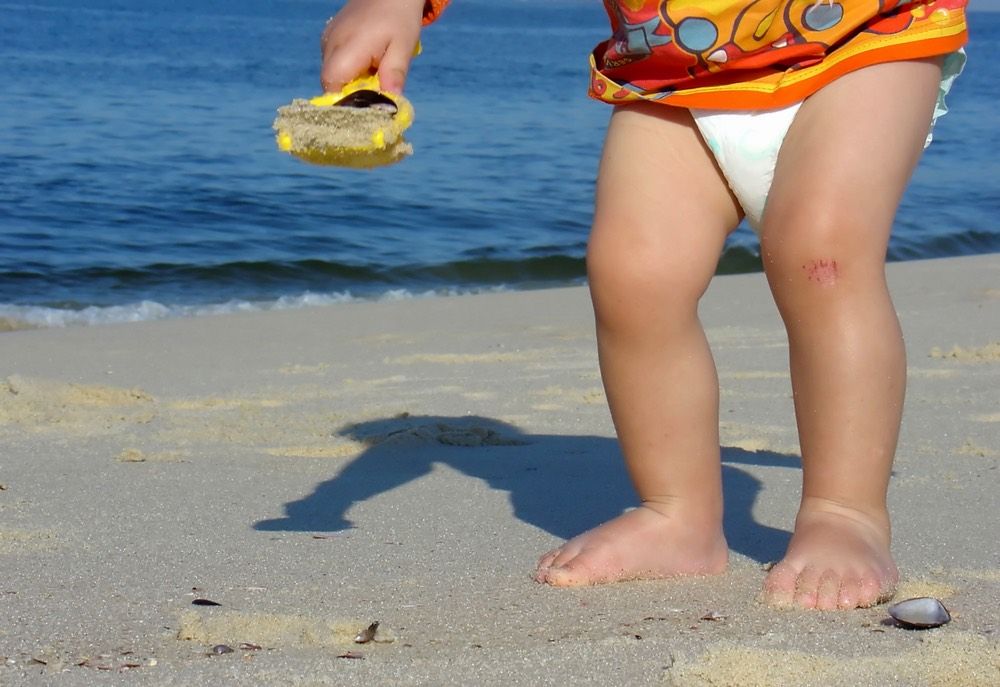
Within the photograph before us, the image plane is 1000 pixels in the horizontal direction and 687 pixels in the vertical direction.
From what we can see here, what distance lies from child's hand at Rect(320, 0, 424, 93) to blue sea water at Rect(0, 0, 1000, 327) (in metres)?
5.05

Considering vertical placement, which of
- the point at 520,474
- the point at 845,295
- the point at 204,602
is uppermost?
the point at 845,295

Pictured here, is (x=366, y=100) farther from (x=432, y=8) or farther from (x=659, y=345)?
(x=659, y=345)

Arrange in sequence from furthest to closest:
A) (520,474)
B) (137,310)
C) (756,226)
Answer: (137,310) < (520,474) < (756,226)

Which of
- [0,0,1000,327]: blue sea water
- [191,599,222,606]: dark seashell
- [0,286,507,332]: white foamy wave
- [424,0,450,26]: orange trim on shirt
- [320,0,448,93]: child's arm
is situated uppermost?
[424,0,450,26]: orange trim on shirt

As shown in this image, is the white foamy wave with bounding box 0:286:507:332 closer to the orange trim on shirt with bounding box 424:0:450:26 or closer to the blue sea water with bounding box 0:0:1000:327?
the blue sea water with bounding box 0:0:1000:327

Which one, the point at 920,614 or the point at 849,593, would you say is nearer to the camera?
the point at 920,614

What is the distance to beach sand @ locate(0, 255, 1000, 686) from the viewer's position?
1.65m

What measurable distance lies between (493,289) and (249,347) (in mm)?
3276

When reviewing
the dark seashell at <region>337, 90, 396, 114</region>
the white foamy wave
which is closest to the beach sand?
the dark seashell at <region>337, 90, 396, 114</region>

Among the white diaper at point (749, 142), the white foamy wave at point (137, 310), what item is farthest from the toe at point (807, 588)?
the white foamy wave at point (137, 310)

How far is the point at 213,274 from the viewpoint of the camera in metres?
8.05

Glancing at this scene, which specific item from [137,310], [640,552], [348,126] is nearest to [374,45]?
[348,126]

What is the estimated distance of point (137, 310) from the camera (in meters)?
7.01

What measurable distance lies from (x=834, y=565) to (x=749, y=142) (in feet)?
2.20
